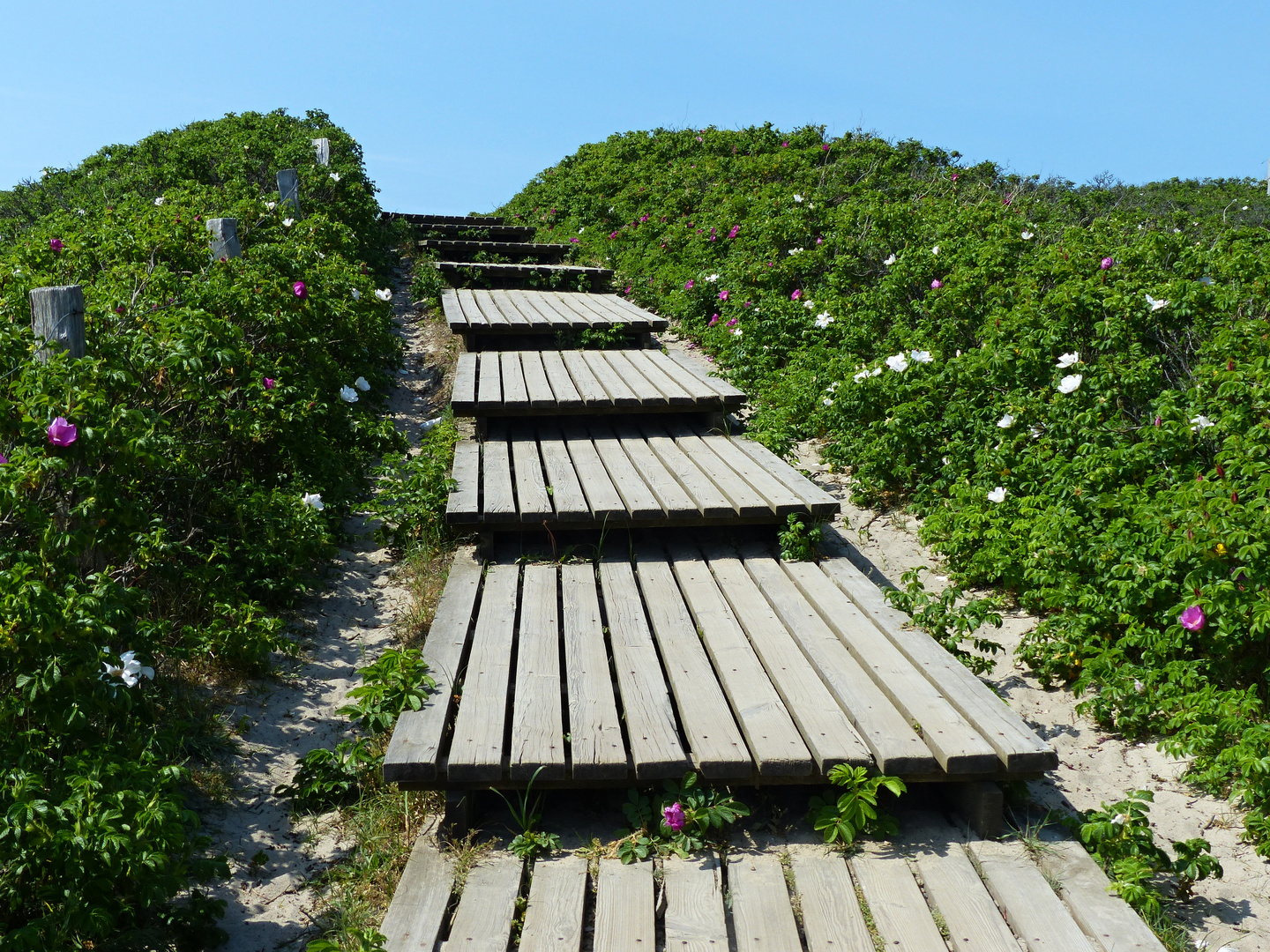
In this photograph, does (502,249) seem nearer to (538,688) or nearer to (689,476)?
(689,476)

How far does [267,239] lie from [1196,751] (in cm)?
681

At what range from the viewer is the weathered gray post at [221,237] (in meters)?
5.91

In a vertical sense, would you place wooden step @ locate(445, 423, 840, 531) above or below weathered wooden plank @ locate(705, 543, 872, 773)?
above

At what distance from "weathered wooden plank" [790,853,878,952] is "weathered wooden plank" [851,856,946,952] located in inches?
1.6

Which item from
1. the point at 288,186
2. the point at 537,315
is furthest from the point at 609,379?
the point at 288,186

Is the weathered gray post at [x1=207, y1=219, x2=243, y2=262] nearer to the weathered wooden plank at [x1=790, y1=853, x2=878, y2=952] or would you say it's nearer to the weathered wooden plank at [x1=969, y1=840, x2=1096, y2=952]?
the weathered wooden plank at [x1=790, y1=853, x2=878, y2=952]

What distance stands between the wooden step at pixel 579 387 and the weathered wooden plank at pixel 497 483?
0.28 meters

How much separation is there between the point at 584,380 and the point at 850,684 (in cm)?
356

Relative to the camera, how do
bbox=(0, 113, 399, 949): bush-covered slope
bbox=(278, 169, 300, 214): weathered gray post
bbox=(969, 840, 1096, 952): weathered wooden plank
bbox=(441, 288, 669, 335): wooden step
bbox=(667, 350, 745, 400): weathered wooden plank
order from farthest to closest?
bbox=(278, 169, 300, 214): weathered gray post → bbox=(441, 288, 669, 335): wooden step → bbox=(667, 350, 745, 400): weathered wooden plank → bbox=(969, 840, 1096, 952): weathered wooden plank → bbox=(0, 113, 399, 949): bush-covered slope

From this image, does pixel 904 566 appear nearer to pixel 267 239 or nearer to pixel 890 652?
pixel 890 652

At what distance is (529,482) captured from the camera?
480cm

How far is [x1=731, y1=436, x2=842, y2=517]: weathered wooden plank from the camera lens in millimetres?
4438

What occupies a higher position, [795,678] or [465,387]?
[465,387]

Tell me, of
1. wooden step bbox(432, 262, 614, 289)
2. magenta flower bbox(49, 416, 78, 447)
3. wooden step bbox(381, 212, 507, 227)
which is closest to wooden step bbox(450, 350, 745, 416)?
magenta flower bbox(49, 416, 78, 447)
